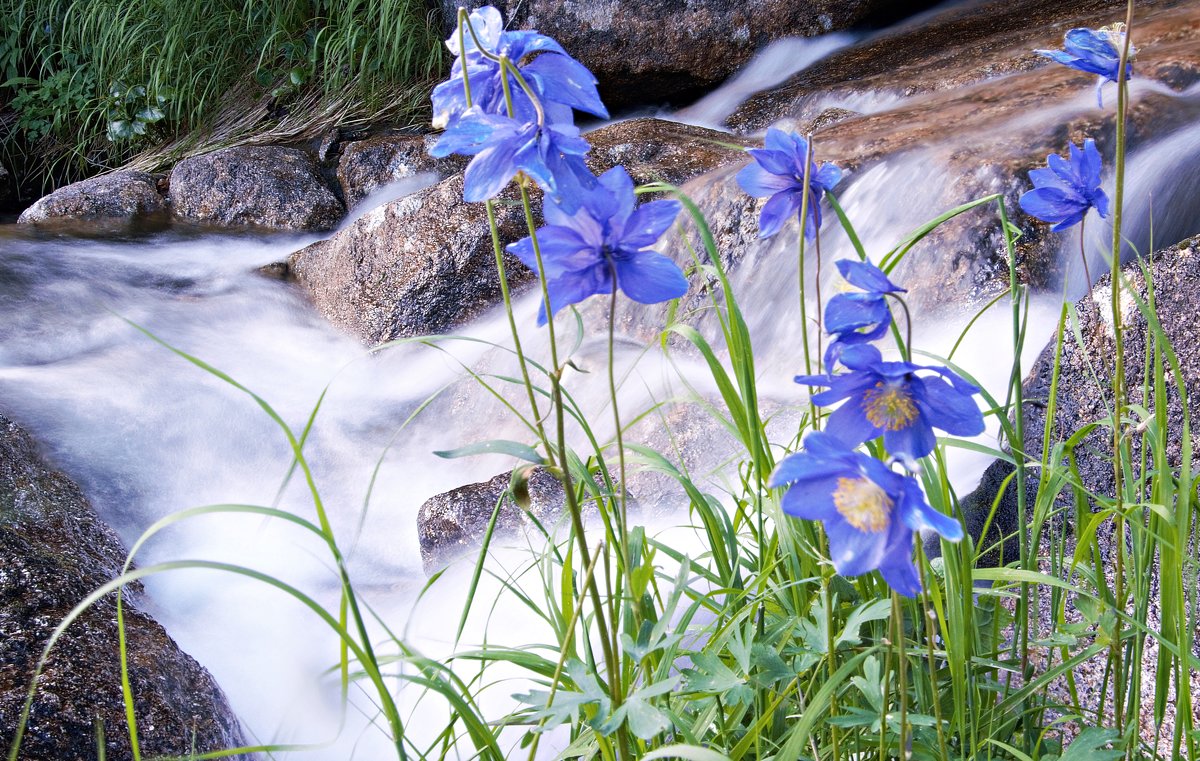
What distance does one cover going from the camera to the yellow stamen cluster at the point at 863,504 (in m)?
0.60

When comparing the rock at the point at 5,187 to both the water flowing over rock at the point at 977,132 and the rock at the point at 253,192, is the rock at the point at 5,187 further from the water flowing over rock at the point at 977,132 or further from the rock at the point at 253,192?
the water flowing over rock at the point at 977,132

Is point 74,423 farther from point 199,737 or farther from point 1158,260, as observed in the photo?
point 1158,260

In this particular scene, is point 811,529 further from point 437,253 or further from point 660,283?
point 437,253

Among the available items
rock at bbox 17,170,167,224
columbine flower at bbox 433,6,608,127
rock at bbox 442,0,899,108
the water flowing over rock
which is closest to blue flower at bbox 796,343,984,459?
columbine flower at bbox 433,6,608,127

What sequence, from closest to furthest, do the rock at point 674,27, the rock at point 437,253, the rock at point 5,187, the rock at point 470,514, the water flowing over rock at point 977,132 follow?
the rock at point 470,514 < the water flowing over rock at point 977,132 < the rock at point 437,253 < the rock at point 674,27 < the rock at point 5,187

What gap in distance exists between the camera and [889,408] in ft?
2.17

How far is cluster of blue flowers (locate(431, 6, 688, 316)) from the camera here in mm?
667

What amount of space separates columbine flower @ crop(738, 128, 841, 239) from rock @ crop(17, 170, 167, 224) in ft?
14.7

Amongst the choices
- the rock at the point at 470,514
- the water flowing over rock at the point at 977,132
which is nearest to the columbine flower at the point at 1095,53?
the water flowing over rock at the point at 977,132

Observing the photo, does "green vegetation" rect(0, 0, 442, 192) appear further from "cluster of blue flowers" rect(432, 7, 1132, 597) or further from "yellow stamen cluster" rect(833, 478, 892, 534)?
"yellow stamen cluster" rect(833, 478, 892, 534)

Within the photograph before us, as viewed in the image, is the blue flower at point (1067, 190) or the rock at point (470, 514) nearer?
the blue flower at point (1067, 190)

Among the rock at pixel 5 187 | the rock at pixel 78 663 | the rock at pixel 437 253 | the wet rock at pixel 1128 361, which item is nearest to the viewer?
the rock at pixel 78 663

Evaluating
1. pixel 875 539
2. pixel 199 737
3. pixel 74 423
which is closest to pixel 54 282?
pixel 74 423

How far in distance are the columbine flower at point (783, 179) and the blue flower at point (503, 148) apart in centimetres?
27
